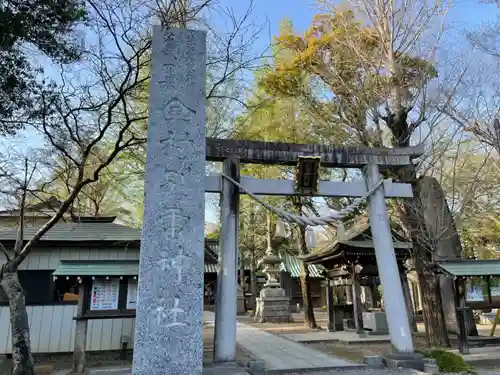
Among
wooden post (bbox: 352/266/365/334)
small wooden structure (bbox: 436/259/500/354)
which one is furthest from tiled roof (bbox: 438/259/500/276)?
wooden post (bbox: 352/266/365/334)

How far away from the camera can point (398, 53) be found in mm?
11023

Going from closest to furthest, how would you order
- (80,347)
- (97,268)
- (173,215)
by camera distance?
(173,215)
(80,347)
(97,268)

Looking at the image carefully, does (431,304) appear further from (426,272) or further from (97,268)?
(97,268)

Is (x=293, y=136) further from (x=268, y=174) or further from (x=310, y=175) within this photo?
(x=310, y=175)

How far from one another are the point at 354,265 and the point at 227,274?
384 inches

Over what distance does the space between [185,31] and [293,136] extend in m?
9.31

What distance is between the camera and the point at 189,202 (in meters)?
5.64

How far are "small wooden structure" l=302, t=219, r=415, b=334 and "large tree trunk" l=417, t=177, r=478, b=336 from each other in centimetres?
153

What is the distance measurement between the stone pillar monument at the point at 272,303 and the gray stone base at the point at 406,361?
43.5ft

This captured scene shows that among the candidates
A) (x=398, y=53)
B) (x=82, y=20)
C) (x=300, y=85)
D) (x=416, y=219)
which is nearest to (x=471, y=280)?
(x=416, y=219)

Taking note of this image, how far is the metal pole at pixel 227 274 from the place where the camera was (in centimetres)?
652

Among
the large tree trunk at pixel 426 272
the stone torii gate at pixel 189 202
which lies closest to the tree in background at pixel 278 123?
the large tree trunk at pixel 426 272

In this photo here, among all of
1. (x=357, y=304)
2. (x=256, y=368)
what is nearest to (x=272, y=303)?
(x=357, y=304)

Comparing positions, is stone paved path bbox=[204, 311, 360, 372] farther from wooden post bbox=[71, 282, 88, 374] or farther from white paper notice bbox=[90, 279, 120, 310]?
wooden post bbox=[71, 282, 88, 374]
